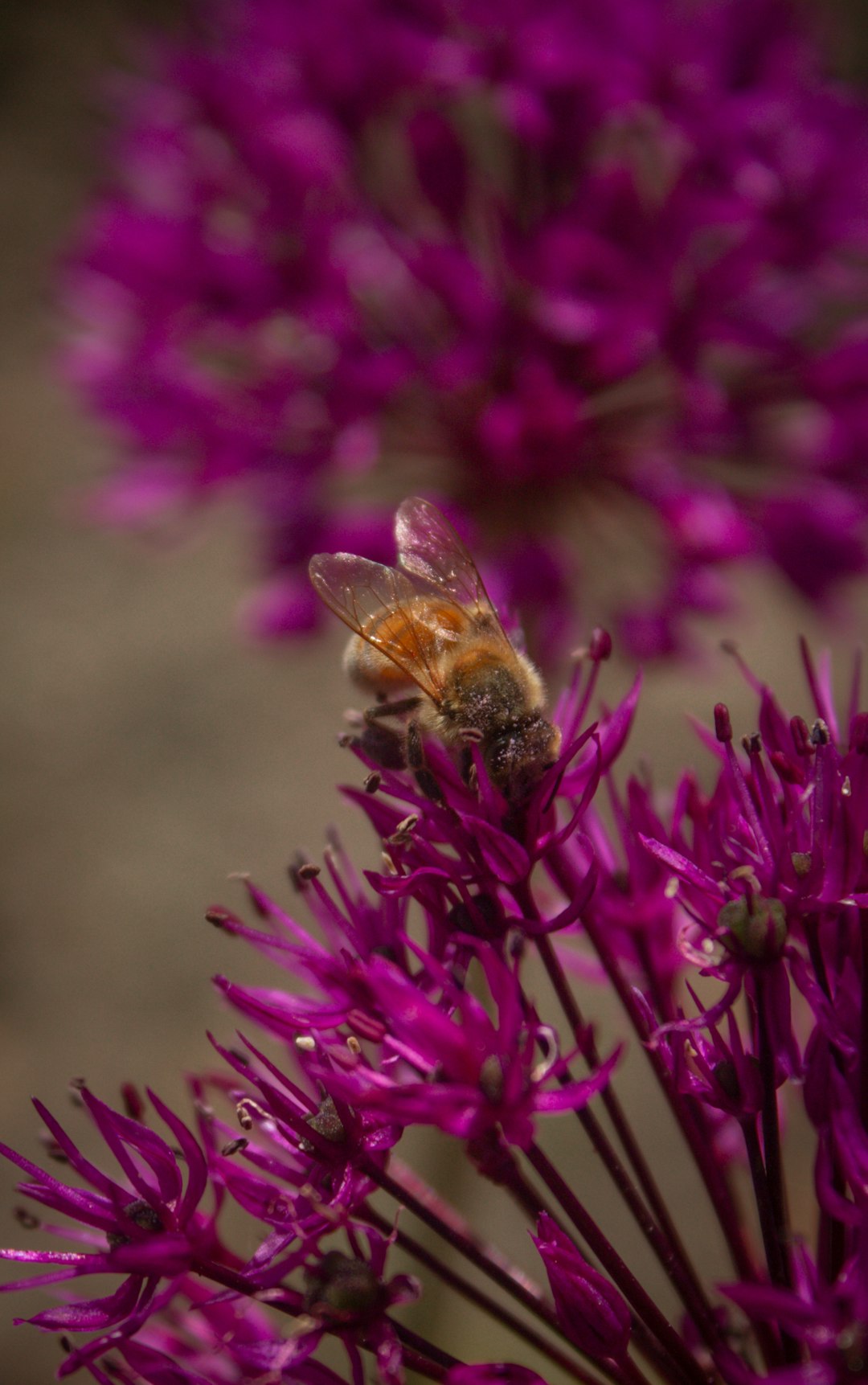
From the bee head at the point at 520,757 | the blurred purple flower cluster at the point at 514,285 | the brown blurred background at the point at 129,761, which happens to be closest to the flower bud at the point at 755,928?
the bee head at the point at 520,757

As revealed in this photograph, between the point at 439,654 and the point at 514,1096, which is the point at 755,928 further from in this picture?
the point at 439,654

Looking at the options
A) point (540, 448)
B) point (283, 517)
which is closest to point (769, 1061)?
point (540, 448)

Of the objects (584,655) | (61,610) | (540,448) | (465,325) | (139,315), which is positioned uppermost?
(61,610)

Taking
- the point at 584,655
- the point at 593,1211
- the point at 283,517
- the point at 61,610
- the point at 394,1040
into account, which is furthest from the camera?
the point at 61,610

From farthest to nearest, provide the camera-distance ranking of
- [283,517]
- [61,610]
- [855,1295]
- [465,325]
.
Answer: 1. [61,610]
2. [283,517]
3. [465,325]
4. [855,1295]

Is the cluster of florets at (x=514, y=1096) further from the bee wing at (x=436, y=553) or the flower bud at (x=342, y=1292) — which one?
the bee wing at (x=436, y=553)

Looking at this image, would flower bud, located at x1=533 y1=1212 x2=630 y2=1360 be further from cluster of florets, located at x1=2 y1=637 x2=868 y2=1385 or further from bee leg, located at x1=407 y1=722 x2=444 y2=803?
bee leg, located at x1=407 y1=722 x2=444 y2=803

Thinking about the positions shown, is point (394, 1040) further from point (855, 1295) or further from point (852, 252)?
point (852, 252)
